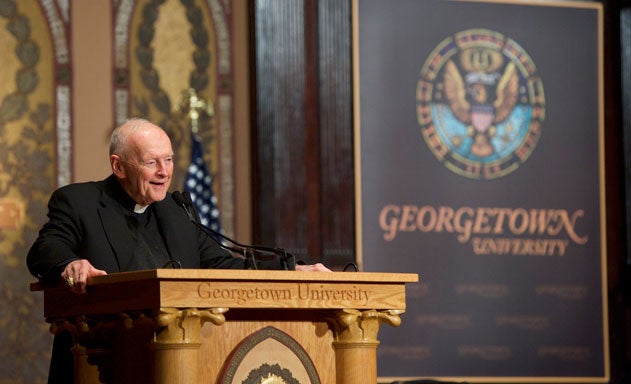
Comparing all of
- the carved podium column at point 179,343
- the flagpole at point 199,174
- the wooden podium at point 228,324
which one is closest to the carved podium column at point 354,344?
Answer: the wooden podium at point 228,324

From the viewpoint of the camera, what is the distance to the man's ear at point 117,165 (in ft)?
13.1

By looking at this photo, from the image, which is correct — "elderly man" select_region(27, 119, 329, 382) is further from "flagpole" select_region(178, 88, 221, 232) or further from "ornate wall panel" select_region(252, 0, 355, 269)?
"ornate wall panel" select_region(252, 0, 355, 269)

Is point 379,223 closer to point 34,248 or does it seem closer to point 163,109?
point 163,109

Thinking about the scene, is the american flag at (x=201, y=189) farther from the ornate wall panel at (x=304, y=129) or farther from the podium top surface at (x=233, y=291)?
the podium top surface at (x=233, y=291)

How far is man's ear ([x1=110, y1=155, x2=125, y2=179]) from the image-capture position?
4.00 m

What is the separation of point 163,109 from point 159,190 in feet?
12.0

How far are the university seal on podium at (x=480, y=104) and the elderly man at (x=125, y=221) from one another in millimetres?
4001

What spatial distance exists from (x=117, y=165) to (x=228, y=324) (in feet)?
2.95

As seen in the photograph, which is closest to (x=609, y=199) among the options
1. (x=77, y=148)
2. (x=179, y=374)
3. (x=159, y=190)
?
(x=77, y=148)

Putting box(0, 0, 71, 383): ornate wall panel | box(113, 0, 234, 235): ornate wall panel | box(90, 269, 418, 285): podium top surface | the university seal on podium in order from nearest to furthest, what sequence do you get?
box(90, 269, 418, 285): podium top surface < box(0, 0, 71, 383): ornate wall panel < box(113, 0, 234, 235): ornate wall panel < the university seal on podium

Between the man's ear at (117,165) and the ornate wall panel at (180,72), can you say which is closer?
the man's ear at (117,165)

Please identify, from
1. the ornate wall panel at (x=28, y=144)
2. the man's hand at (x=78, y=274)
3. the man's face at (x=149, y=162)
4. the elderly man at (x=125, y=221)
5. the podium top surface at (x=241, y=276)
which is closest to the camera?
the podium top surface at (x=241, y=276)

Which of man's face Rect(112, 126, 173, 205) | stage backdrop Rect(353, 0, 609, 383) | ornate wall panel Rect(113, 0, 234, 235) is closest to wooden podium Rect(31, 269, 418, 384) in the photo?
man's face Rect(112, 126, 173, 205)

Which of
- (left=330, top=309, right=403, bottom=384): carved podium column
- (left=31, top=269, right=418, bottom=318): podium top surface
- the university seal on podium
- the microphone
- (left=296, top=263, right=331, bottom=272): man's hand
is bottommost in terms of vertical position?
(left=330, top=309, right=403, bottom=384): carved podium column
